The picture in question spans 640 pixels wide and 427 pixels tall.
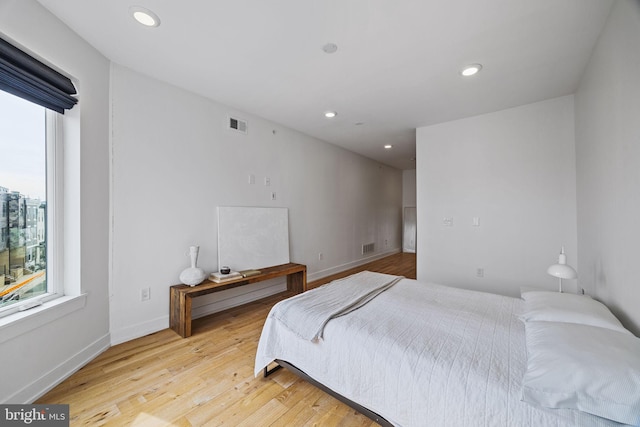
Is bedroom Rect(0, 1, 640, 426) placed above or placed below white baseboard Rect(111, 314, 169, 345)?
above

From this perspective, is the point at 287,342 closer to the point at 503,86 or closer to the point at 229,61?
the point at 229,61

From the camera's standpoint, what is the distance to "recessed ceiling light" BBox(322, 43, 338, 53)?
2059 mm

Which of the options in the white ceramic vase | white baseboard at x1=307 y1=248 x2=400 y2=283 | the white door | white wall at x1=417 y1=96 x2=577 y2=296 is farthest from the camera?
the white door

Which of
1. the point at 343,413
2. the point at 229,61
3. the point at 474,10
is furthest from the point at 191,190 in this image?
the point at 474,10

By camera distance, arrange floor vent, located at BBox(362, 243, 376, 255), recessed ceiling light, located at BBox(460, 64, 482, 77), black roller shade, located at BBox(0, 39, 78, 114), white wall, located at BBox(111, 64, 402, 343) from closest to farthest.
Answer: black roller shade, located at BBox(0, 39, 78, 114), recessed ceiling light, located at BBox(460, 64, 482, 77), white wall, located at BBox(111, 64, 402, 343), floor vent, located at BBox(362, 243, 376, 255)

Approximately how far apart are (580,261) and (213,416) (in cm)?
379

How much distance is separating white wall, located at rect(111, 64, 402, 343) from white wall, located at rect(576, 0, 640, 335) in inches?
137

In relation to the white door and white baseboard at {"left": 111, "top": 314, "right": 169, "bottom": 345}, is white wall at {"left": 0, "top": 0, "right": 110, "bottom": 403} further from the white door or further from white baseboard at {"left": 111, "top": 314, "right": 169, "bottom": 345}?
the white door

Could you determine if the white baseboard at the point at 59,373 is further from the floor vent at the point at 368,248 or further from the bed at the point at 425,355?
the floor vent at the point at 368,248

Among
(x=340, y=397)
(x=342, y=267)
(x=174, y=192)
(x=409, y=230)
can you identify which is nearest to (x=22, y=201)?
(x=174, y=192)

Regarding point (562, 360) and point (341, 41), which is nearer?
point (562, 360)

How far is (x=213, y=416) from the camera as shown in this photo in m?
1.56

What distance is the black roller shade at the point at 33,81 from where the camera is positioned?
152 cm

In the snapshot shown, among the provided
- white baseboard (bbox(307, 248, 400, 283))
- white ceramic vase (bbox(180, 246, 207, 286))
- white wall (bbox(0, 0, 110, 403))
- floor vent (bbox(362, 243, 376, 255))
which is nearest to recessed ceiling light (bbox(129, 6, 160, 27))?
white wall (bbox(0, 0, 110, 403))
